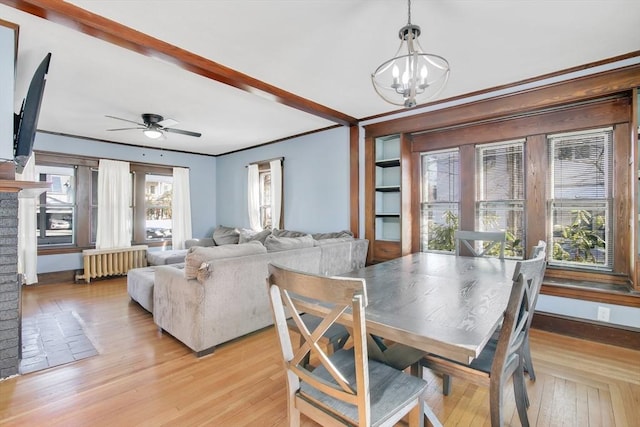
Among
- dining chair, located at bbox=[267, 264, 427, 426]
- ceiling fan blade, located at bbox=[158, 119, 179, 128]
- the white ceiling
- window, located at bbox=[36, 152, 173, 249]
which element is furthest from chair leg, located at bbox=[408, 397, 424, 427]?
window, located at bbox=[36, 152, 173, 249]

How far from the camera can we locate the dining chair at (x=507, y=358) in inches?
47.8

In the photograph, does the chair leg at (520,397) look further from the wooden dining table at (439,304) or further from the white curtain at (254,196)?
the white curtain at (254,196)

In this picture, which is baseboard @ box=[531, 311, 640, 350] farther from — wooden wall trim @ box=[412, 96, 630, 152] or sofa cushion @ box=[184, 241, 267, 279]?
sofa cushion @ box=[184, 241, 267, 279]

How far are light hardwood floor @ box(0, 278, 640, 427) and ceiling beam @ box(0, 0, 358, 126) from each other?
245 centimetres

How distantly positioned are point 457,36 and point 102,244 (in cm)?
609

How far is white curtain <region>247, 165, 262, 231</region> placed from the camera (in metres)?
5.99

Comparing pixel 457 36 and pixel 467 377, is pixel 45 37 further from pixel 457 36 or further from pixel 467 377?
pixel 467 377

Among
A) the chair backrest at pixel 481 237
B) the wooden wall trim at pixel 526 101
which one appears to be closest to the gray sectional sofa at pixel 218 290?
the chair backrest at pixel 481 237

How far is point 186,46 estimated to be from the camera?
2377 millimetres

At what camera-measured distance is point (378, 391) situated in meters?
1.21

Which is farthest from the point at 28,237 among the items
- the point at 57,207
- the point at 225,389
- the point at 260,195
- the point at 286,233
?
the point at 225,389

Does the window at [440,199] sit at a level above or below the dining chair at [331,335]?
above

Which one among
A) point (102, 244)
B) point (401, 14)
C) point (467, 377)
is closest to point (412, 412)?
point (467, 377)

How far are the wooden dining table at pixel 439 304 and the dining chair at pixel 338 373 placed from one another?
20cm
